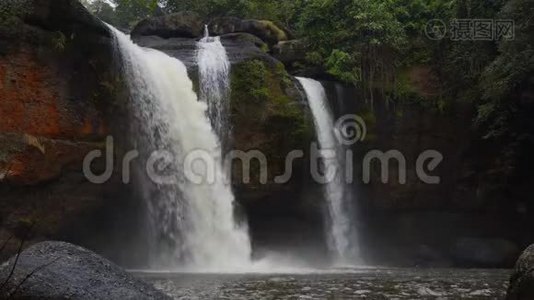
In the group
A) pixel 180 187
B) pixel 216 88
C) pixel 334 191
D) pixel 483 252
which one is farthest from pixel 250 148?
pixel 483 252

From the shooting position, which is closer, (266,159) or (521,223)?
(266,159)

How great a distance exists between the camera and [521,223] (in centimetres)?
1959

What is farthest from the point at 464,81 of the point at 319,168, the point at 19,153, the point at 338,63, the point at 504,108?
the point at 19,153

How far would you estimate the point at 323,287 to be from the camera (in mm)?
10258

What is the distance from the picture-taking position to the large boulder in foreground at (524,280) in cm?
698

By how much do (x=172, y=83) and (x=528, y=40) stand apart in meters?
9.93

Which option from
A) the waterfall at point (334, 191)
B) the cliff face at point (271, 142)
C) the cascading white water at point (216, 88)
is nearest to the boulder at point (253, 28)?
the cliff face at point (271, 142)

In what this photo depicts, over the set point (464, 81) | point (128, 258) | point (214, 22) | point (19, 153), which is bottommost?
point (128, 258)

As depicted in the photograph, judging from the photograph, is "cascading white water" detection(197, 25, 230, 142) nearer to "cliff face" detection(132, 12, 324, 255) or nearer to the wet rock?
"cliff face" detection(132, 12, 324, 255)

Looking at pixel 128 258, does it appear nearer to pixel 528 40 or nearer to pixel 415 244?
pixel 415 244

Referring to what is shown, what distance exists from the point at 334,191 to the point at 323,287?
8.97 meters

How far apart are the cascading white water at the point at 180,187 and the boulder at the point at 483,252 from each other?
7.61 meters

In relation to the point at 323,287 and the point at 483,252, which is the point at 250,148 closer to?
the point at 323,287

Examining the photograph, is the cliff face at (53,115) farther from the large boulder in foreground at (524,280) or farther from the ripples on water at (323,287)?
the large boulder in foreground at (524,280)
